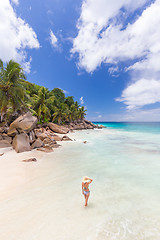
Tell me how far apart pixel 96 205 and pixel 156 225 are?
1.94 meters

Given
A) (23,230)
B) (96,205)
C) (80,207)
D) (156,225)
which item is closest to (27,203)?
(23,230)

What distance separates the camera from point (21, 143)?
32.8ft

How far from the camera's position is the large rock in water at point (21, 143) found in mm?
9600

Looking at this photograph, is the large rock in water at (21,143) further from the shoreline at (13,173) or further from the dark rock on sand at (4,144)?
the shoreline at (13,173)

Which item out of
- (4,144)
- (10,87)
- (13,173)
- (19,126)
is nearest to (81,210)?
(13,173)

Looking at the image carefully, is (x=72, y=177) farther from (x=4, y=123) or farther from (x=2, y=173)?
(x=4, y=123)

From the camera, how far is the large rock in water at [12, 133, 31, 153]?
9.60 metres

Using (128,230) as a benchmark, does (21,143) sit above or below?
above

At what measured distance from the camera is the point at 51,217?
10.9 feet

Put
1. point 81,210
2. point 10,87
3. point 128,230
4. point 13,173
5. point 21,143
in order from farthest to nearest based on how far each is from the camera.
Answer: point 10,87, point 21,143, point 13,173, point 81,210, point 128,230

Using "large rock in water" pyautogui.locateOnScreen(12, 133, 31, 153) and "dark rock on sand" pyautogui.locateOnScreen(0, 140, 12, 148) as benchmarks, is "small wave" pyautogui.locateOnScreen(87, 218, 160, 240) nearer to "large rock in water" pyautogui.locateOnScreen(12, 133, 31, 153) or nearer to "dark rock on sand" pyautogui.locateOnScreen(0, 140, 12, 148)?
"large rock in water" pyautogui.locateOnScreen(12, 133, 31, 153)

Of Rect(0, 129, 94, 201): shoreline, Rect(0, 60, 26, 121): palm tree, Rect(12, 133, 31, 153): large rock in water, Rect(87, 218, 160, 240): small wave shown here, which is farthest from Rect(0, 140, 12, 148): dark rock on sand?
Rect(87, 218, 160, 240): small wave

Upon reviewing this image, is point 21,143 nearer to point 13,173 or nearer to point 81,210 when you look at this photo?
point 13,173

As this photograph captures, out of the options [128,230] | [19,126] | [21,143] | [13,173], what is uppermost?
[19,126]
